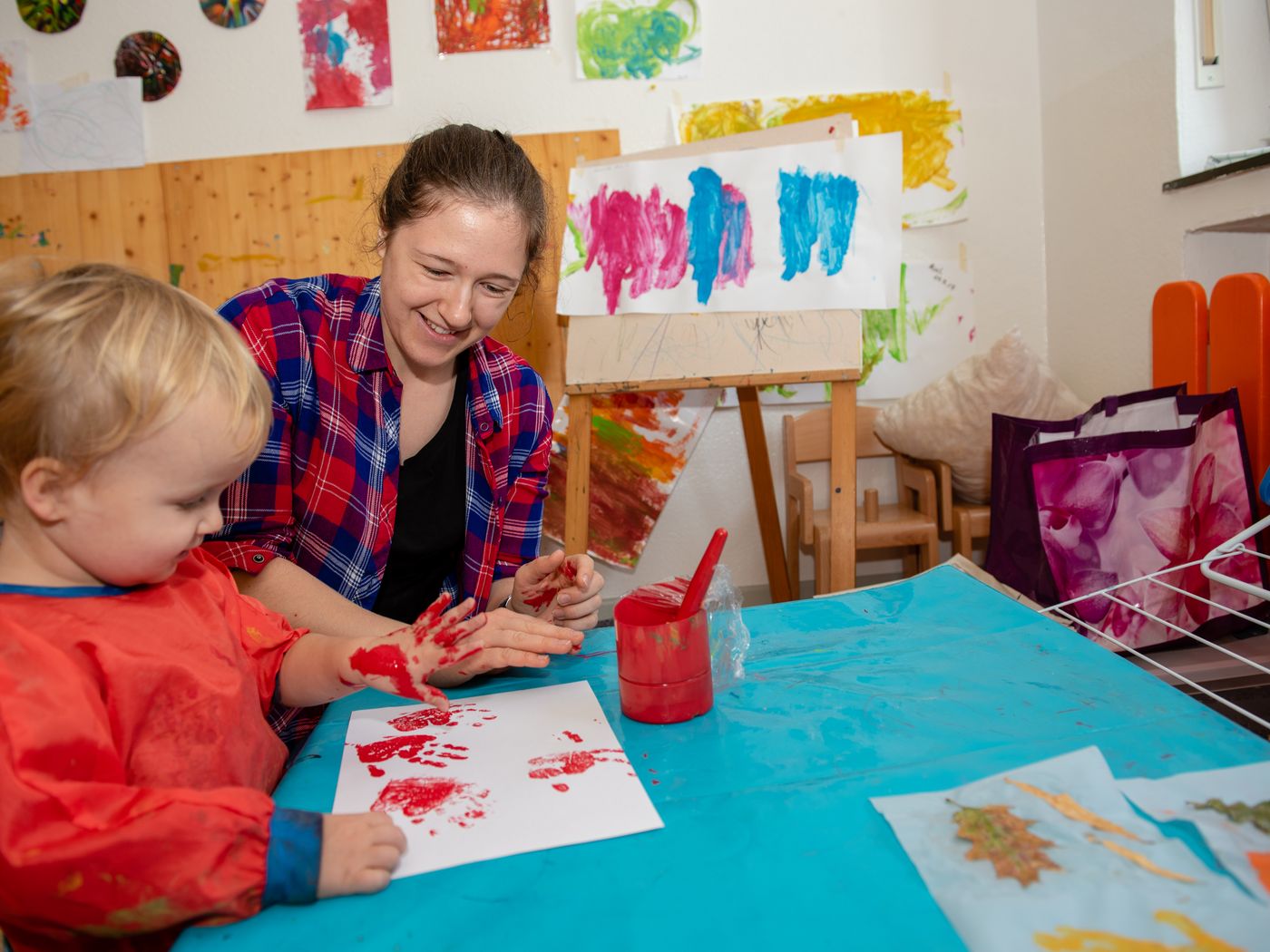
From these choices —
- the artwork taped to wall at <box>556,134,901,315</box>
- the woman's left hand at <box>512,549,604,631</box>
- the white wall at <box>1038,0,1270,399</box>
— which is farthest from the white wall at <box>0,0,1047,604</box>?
the woman's left hand at <box>512,549,604,631</box>

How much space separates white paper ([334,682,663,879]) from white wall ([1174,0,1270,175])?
208 cm

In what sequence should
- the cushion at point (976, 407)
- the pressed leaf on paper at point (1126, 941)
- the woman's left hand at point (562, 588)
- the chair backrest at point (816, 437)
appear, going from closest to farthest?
1. the pressed leaf on paper at point (1126, 941)
2. the woman's left hand at point (562, 588)
3. the cushion at point (976, 407)
4. the chair backrest at point (816, 437)

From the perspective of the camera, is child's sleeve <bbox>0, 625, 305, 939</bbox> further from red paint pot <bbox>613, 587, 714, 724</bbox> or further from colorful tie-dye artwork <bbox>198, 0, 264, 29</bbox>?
colorful tie-dye artwork <bbox>198, 0, 264, 29</bbox>

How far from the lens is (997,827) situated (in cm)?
65

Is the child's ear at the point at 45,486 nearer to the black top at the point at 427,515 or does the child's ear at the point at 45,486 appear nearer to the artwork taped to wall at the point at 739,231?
the black top at the point at 427,515

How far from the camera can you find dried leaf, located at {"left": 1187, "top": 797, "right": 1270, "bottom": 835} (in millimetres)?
625

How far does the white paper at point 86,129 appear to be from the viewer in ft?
8.92

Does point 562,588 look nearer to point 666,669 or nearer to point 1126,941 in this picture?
point 666,669

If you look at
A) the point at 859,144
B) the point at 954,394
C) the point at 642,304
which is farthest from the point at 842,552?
the point at 859,144

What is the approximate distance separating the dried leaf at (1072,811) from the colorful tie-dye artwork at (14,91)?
326 cm

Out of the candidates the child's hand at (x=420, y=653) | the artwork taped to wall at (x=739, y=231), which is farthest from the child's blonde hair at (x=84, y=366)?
the artwork taped to wall at (x=739, y=231)

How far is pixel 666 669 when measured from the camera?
0.85m

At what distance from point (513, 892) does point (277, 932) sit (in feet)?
0.50

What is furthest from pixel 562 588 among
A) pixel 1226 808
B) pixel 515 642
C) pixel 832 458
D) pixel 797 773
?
pixel 832 458
